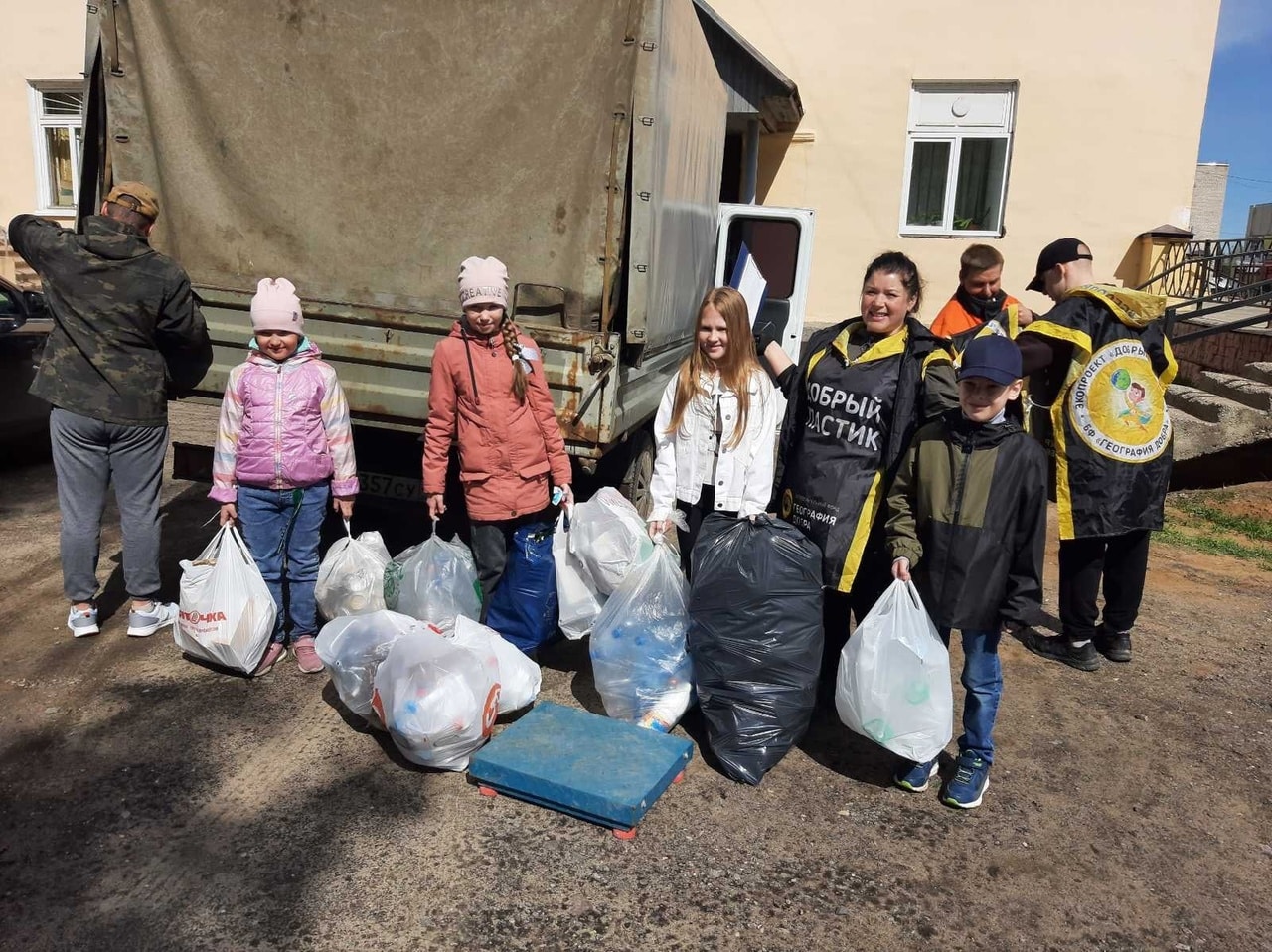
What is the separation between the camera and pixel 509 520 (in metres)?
3.72

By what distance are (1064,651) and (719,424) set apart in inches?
79.8

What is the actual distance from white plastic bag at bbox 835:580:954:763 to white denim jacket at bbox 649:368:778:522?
0.59 metres

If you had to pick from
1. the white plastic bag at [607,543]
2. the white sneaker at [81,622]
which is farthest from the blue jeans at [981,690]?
the white sneaker at [81,622]

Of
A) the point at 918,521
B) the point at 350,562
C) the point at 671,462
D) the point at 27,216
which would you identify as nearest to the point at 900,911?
the point at 918,521

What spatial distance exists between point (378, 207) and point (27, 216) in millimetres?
1333

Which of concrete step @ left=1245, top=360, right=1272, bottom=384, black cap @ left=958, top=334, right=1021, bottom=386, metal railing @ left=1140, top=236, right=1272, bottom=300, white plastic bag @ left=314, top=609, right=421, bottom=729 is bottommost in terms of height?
white plastic bag @ left=314, top=609, right=421, bottom=729

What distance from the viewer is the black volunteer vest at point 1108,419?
12.4 feet

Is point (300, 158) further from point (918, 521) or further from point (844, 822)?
point (844, 822)

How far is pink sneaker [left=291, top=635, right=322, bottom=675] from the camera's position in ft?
12.1

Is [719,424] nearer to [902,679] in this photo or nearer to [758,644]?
[758,644]

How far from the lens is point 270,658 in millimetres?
3721

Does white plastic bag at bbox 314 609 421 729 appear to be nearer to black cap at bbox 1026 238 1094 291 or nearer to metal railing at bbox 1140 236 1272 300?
black cap at bbox 1026 238 1094 291

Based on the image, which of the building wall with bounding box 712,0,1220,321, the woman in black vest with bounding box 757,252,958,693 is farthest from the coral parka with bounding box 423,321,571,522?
the building wall with bounding box 712,0,1220,321

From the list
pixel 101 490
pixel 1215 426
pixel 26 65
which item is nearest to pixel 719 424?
pixel 101 490
